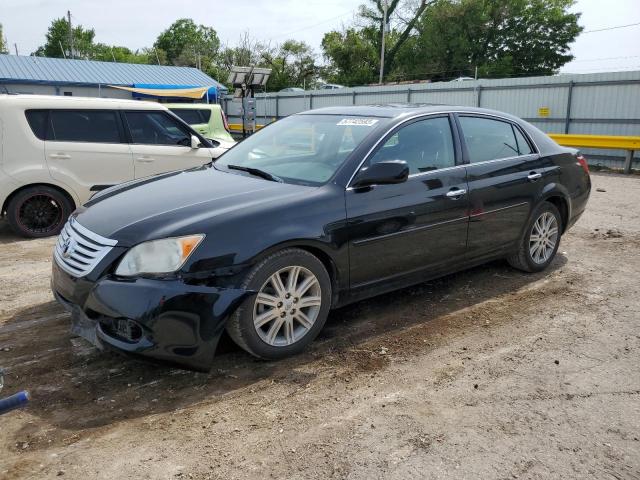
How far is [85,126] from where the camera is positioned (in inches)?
291

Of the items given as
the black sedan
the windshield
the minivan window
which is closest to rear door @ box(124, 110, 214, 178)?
the minivan window

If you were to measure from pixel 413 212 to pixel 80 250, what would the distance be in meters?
2.29

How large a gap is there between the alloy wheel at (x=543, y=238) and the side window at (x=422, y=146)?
1.36 meters

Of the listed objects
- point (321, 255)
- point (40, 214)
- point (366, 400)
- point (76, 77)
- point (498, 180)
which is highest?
point (76, 77)

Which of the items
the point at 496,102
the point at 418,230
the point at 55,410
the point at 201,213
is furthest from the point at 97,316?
the point at 496,102

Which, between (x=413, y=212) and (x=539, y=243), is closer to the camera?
(x=413, y=212)

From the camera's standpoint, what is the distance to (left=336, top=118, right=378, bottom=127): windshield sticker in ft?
14.3

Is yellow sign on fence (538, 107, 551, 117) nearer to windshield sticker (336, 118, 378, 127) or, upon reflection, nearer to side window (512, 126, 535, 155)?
side window (512, 126, 535, 155)

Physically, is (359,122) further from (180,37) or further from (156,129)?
(180,37)

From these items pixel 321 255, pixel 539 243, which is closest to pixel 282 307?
pixel 321 255

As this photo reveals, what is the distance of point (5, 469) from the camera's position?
8.33 feet

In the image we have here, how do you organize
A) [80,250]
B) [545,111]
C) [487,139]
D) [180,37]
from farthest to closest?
[180,37] < [545,111] < [487,139] < [80,250]

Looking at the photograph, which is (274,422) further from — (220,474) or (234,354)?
(234,354)

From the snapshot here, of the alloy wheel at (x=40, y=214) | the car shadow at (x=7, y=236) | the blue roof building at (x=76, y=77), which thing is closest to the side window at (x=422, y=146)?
the alloy wheel at (x=40, y=214)
